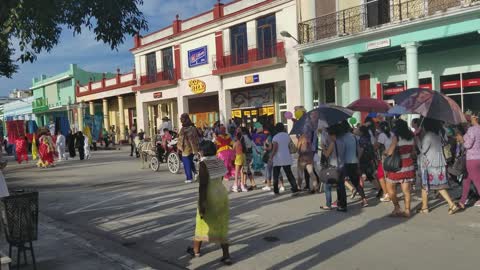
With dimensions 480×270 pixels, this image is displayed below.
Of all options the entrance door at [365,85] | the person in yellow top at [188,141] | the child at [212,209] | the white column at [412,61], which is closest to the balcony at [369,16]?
the white column at [412,61]

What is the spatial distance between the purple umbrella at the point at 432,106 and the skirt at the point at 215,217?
11.2ft

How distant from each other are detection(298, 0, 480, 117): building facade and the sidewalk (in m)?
14.7

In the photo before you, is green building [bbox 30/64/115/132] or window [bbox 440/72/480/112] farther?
green building [bbox 30/64/115/132]

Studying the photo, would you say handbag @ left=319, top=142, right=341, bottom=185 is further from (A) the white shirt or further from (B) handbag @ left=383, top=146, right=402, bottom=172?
(A) the white shirt

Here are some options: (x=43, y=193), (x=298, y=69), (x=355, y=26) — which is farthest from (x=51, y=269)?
(x=298, y=69)

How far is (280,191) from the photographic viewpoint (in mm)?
11188

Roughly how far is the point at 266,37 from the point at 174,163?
Answer: 1280 cm

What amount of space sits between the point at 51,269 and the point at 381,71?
18.9m

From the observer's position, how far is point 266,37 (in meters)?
26.5

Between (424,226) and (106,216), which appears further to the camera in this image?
(106,216)

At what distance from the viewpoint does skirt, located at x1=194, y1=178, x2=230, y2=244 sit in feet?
19.4

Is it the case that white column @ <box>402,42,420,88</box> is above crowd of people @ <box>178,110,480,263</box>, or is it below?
above

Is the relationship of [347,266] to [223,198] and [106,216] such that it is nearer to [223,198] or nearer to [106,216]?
[223,198]

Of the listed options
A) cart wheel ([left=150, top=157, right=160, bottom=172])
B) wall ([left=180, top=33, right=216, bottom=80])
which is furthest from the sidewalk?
wall ([left=180, top=33, right=216, bottom=80])
